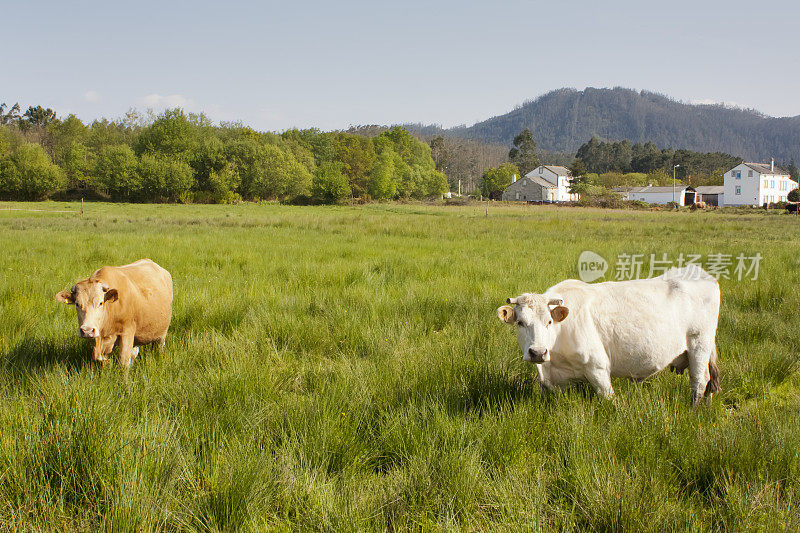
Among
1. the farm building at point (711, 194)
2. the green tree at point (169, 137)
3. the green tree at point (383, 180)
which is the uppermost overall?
the green tree at point (169, 137)

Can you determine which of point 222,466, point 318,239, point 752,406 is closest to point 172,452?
point 222,466

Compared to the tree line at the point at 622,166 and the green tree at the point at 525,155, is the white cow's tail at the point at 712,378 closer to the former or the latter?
the tree line at the point at 622,166

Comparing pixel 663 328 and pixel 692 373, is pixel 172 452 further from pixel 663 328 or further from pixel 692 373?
pixel 692 373

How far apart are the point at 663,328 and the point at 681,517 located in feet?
6.67

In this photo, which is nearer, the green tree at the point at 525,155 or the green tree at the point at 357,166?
the green tree at the point at 357,166

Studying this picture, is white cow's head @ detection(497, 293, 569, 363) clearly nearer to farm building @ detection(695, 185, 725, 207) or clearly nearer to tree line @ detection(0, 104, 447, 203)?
tree line @ detection(0, 104, 447, 203)

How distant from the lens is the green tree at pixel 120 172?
73.9 m

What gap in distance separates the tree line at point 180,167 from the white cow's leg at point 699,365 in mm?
77000

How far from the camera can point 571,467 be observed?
3324 millimetres

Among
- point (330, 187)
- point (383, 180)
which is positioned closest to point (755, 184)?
point (383, 180)

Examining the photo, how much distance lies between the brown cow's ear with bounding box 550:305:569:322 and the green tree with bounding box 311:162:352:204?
253 ft

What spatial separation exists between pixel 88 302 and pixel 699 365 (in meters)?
5.91

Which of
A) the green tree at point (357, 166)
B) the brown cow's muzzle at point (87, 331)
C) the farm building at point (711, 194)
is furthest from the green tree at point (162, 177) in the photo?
the farm building at point (711, 194)

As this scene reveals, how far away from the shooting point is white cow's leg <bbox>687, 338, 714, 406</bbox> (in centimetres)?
466
